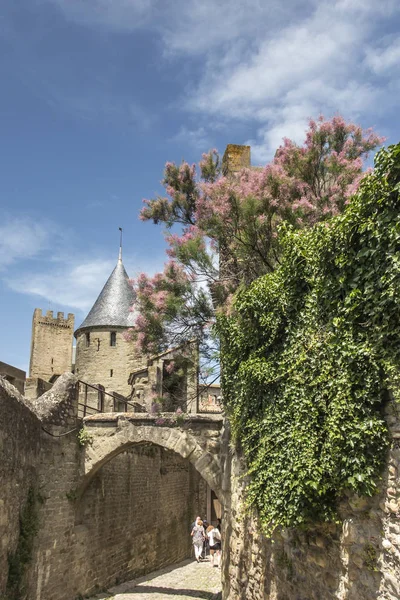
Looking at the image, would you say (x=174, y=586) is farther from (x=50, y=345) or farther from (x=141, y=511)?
(x=50, y=345)

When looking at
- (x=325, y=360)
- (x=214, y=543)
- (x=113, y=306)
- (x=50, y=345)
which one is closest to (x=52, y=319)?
(x=50, y=345)

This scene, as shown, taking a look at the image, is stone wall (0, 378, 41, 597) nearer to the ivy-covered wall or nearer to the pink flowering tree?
the pink flowering tree

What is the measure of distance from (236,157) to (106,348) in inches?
590

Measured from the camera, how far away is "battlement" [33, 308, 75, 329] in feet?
139

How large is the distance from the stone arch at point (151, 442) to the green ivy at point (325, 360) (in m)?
3.95

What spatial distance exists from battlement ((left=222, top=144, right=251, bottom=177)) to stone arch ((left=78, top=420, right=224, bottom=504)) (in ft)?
20.3

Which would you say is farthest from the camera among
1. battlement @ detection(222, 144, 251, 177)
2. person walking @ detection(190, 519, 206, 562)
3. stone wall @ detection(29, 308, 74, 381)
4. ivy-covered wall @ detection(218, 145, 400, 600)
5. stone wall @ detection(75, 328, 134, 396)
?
stone wall @ detection(29, 308, 74, 381)

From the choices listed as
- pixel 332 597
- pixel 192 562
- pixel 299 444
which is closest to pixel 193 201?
pixel 299 444

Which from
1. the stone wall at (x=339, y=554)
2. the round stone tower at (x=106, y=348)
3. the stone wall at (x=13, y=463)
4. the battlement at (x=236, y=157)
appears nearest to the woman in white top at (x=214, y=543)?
the stone wall at (x=13, y=463)

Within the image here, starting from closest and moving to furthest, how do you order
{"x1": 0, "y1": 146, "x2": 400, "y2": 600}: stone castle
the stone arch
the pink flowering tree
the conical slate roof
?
{"x1": 0, "y1": 146, "x2": 400, "y2": 600}: stone castle
the pink flowering tree
the stone arch
the conical slate roof

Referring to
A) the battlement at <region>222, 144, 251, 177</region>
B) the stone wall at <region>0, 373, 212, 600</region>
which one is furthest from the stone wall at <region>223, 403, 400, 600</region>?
the battlement at <region>222, 144, 251, 177</region>

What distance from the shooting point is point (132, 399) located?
19453mm

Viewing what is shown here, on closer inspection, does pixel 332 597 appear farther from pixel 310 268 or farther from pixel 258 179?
pixel 258 179

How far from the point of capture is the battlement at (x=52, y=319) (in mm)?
42500
